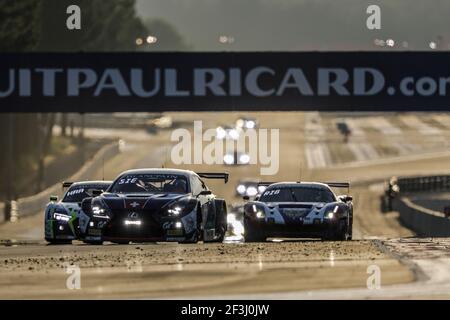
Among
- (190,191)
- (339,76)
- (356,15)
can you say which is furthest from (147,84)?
(356,15)

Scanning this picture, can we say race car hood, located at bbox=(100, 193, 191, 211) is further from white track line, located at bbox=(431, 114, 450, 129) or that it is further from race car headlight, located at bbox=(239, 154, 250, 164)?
white track line, located at bbox=(431, 114, 450, 129)

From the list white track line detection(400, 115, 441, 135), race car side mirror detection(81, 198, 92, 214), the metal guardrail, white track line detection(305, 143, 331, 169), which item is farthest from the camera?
white track line detection(400, 115, 441, 135)

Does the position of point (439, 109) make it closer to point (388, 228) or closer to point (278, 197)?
point (278, 197)

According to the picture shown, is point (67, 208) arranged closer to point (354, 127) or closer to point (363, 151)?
point (363, 151)

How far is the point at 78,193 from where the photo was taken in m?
28.8

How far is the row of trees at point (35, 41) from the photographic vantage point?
75.0 metres

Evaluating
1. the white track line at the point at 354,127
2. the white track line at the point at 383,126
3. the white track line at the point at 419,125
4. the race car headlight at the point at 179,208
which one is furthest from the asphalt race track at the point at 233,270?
the white track line at the point at 419,125

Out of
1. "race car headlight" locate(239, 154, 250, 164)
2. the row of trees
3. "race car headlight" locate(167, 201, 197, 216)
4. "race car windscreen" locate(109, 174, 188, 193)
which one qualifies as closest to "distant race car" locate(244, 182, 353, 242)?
"race car windscreen" locate(109, 174, 188, 193)

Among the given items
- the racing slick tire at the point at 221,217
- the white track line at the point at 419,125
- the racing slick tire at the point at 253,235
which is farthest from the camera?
the white track line at the point at 419,125

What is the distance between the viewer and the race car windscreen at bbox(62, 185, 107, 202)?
2858 cm

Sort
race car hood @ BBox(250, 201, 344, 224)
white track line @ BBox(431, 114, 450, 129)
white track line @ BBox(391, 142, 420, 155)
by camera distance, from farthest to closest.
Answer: white track line @ BBox(431, 114, 450, 129) → white track line @ BBox(391, 142, 420, 155) → race car hood @ BBox(250, 201, 344, 224)

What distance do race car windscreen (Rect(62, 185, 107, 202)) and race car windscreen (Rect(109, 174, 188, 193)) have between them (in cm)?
231

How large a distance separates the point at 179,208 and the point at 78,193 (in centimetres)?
422

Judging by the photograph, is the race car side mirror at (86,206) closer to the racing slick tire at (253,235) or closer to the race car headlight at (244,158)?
the racing slick tire at (253,235)
